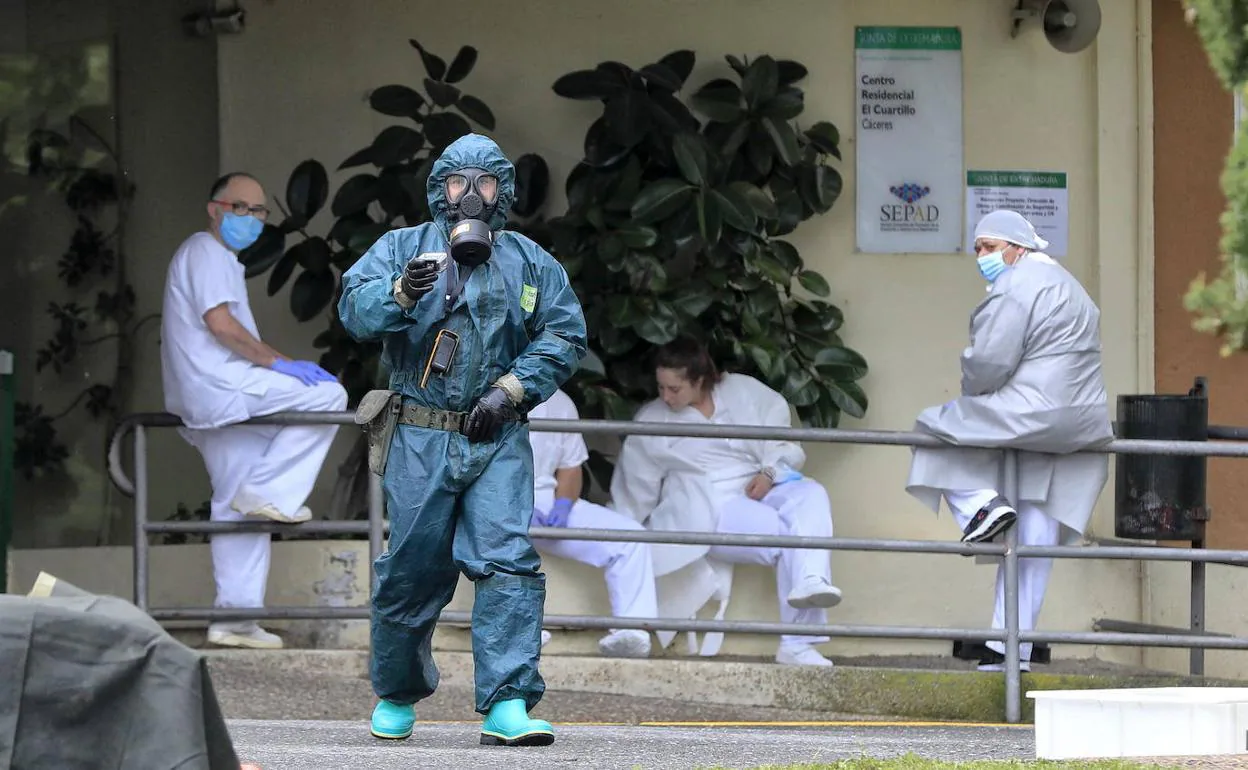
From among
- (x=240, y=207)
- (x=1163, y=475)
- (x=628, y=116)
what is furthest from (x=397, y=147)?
(x=1163, y=475)

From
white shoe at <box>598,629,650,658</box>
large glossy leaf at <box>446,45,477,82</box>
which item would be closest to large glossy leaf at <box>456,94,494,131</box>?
large glossy leaf at <box>446,45,477,82</box>

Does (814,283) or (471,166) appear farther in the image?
(814,283)

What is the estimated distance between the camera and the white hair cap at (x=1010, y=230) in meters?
7.58

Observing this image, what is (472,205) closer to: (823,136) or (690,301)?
(690,301)

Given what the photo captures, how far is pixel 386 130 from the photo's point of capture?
902 cm

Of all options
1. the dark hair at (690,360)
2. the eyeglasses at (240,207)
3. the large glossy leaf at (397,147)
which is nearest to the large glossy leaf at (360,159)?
the large glossy leaf at (397,147)

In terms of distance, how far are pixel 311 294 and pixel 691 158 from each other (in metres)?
1.84

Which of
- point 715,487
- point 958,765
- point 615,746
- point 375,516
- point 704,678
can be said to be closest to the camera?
point 958,765

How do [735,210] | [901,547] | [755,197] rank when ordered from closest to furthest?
[901,547], [735,210], [755,197]

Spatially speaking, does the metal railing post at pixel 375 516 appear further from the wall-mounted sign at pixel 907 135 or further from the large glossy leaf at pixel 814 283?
the wall-mounted sign at pixel 907 135

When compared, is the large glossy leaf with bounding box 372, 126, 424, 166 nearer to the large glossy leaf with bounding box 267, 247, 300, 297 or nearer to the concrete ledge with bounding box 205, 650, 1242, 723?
the large glossy leaf with bounding box 267, 247, 300, 297

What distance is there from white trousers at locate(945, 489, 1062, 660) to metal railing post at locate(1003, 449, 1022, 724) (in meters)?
0.09

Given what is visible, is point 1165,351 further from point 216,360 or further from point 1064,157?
point 216,360

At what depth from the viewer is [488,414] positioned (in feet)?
17.9
